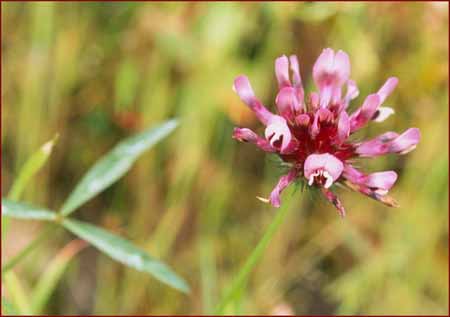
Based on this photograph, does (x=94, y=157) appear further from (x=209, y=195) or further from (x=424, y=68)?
(x=424, y=68)

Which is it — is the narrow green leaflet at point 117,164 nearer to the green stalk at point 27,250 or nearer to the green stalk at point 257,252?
the green stalk at point 27,250

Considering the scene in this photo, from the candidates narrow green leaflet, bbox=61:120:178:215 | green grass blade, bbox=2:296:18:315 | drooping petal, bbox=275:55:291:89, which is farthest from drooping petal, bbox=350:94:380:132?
green grass blade, bbox=2:296:18:315

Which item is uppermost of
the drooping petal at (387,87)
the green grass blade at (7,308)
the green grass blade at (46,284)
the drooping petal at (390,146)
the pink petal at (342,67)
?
the pink petal at (342,67)

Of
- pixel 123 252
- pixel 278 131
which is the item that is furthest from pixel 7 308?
pixel 278 131

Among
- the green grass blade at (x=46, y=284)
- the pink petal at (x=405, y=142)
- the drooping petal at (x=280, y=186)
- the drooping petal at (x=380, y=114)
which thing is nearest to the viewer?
the drooping petal at (x=280, y=186)

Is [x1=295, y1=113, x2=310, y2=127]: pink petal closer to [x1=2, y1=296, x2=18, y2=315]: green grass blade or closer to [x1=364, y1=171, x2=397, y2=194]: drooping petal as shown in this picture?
[x1=364, y1=171, x2=397, y2=194]: drooping petal

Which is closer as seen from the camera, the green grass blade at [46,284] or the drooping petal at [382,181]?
the drooping petal at [382,181]

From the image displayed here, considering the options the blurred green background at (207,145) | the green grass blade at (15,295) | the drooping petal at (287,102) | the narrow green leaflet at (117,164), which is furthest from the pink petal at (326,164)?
the blurred green background at (207,145)

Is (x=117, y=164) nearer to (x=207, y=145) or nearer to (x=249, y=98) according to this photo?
(x=249, y=98)
